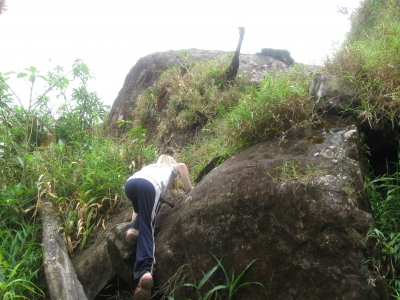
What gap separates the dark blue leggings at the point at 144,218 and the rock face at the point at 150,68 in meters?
6.32

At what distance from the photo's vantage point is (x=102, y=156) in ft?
19.7

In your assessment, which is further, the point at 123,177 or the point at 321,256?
the point at 123,177

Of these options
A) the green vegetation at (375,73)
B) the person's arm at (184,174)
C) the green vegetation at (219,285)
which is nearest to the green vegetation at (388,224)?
the green vegetation at (375,73)

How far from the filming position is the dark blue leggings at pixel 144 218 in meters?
3.59

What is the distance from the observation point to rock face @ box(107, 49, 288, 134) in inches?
385

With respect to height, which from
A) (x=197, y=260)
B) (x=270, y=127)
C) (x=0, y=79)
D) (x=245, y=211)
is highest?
(x=0, y=79)

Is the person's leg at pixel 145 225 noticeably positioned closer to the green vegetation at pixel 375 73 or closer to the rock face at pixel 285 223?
the rock face at pixel 285 223

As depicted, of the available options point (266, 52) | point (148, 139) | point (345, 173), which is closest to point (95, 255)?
point (345, 173)

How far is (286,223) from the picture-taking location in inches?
131

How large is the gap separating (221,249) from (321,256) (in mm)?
898

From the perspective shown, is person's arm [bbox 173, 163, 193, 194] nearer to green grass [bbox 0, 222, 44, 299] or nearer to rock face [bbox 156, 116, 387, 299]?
rock face [bbox 156, 116, 387, 299]

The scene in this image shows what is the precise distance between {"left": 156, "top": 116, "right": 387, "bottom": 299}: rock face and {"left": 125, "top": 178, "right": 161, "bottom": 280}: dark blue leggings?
0.18 m

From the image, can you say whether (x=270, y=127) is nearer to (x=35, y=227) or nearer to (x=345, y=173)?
(x=345, y=173)

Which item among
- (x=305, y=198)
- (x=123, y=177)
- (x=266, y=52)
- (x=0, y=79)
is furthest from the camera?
(x=266, y=52)
